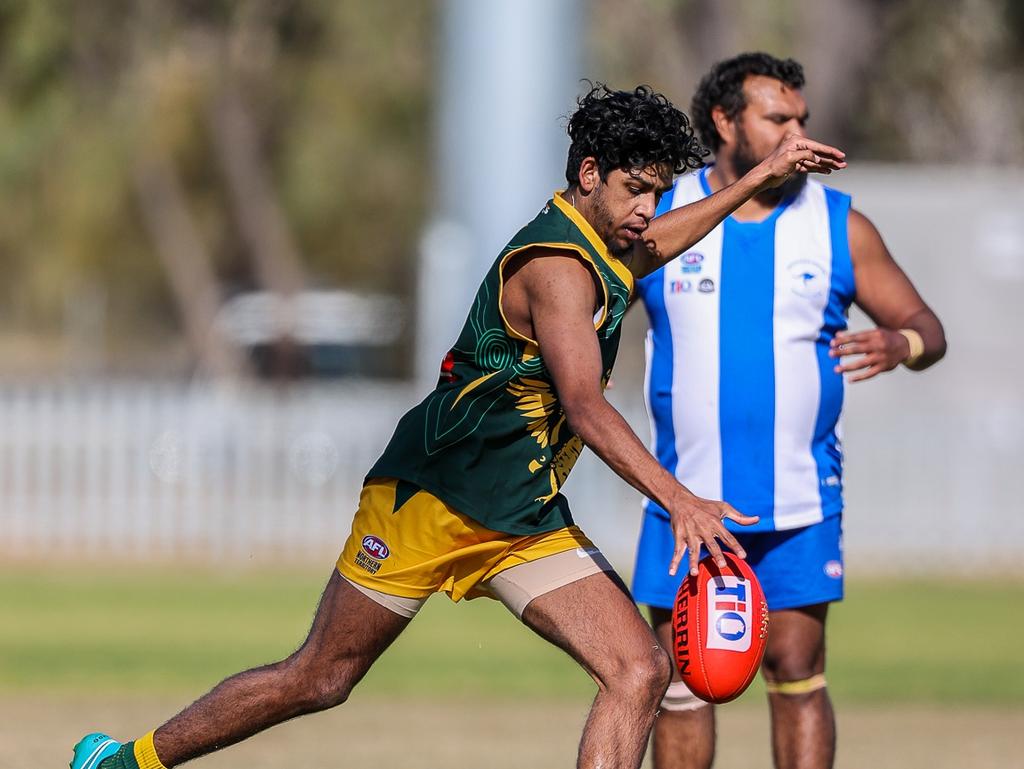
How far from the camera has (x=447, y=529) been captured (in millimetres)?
5781

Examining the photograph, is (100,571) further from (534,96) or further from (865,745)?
(865,745)

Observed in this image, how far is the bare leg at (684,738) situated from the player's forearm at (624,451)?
1.45 meters

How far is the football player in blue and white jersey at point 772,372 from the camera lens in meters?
6.67

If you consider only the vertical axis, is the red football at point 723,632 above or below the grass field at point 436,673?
above

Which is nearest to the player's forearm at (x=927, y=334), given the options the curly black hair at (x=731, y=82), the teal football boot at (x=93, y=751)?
the curly black hair at (x=731, y=82)

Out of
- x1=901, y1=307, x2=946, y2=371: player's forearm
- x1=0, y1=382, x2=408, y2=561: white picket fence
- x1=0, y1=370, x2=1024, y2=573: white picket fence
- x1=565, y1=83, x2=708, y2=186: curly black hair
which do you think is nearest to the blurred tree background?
x1=0, y1=370, x2=1024, y2=573: white picket fence

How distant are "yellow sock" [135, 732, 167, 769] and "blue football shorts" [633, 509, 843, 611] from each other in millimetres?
1793

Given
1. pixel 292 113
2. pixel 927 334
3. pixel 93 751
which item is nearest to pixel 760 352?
pixel 927 334

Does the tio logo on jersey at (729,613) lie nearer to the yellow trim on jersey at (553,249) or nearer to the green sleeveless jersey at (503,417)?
the green sleeveless jersey at (503,417)

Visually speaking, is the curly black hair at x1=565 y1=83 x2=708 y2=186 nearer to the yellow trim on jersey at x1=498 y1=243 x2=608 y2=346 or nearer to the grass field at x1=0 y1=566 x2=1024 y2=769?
the yellow trim on jersey at x1=498 y1=243 x2=608 y2=346

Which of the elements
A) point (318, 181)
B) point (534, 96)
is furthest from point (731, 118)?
point (318, 181)

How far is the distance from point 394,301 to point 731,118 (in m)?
30.1

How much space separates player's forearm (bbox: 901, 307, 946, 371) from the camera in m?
6.62

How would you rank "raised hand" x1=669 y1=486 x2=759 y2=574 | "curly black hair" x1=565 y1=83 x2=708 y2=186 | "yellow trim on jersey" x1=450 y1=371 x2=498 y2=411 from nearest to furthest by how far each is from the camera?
"raised hand" x1=669 y1=486 x2=759 y2=574 → "curly black hair" x1=565 y1=83 x2=708 y2=186 → "yellow trim on jersey" x1=450 y1=371 x2=498 y2=411
